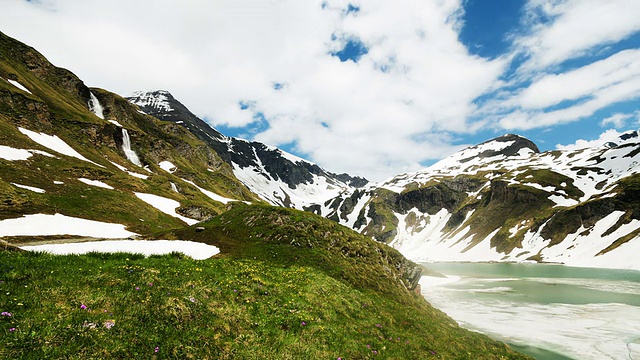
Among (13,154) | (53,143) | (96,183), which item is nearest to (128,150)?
(53,143)

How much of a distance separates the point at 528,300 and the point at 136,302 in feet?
253

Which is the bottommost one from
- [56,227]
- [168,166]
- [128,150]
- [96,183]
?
[56,227]

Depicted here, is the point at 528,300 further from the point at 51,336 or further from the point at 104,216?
the point at 104,216

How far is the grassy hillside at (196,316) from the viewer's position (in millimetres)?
9125

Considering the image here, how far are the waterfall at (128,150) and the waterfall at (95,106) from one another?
30931 mm

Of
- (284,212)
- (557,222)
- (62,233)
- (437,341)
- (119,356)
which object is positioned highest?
(557,222)

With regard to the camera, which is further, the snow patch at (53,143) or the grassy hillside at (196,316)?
the snow patch at (53,143)

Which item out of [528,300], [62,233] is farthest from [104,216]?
[528,300]

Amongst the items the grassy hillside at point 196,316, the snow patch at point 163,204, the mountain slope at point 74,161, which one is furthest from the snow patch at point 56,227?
the grassy hillside at point 196,316

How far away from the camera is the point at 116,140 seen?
115 metres

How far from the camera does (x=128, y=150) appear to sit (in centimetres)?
11856

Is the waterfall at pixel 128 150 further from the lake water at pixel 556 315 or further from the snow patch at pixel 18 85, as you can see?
the lake water at pixel 556 315

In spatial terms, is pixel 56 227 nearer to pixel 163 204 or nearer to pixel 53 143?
pixel 163 204

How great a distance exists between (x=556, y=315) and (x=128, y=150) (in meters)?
141
